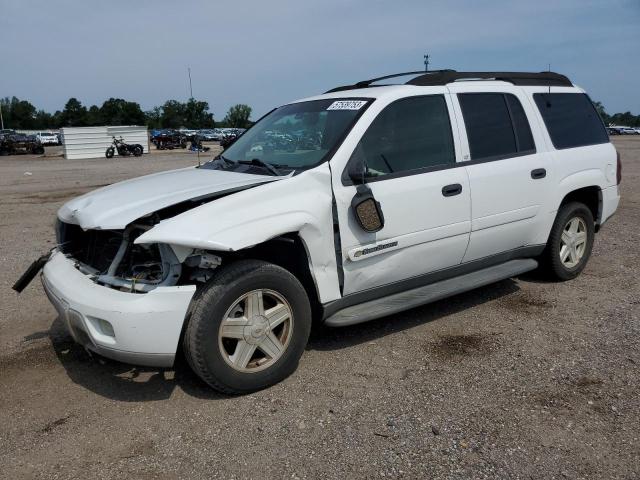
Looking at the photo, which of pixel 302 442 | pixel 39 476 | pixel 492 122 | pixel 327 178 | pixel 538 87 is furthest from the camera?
pixel 538 87

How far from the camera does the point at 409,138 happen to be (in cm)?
409

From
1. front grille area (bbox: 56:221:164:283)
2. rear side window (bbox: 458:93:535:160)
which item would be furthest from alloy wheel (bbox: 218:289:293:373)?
rear side window (bbox: 458:93:535:160)

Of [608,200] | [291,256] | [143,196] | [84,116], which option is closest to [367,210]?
[291,256]

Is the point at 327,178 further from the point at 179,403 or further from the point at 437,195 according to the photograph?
the point at 179,403

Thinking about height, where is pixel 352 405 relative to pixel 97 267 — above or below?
below

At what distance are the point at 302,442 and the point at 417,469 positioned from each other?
2.03 ft

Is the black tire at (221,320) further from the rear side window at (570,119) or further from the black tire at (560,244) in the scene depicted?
the rear side window at (570,119)

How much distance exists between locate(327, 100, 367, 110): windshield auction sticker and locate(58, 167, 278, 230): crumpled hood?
2.85 ft

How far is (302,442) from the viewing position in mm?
2947

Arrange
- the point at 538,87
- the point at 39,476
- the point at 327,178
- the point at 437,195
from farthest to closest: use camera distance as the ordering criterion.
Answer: the point at 538,87 → the point at 437,195 → the point at 327,178 → the point at 39,476

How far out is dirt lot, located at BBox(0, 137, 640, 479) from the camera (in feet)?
9.09

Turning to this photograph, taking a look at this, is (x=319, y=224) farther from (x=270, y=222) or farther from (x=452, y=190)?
(x=452, y=190)

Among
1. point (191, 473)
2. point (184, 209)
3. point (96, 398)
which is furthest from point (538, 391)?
point (96, 398)

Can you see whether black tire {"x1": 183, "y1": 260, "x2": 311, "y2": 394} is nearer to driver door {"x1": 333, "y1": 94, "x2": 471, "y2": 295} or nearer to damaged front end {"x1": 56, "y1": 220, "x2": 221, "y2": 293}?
damaged front end {"x1": 56, "y1": 220, "x2": 221, "y2": 293}
